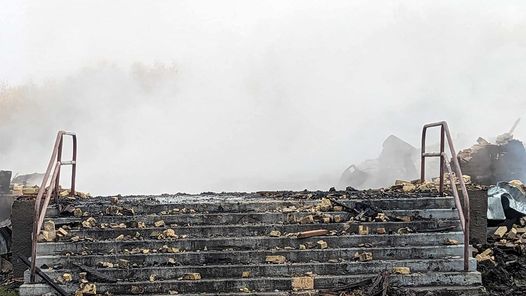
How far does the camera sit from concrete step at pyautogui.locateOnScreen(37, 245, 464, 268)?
738cm

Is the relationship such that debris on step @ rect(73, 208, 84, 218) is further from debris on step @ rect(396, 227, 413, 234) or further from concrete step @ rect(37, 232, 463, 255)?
debris on step @ rect(396, 227, 413, 234)

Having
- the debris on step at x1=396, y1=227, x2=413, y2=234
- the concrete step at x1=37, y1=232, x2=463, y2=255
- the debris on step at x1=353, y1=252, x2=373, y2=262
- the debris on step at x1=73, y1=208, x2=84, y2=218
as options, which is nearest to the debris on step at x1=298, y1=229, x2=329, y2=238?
the concrete step at x1=37, y1=232, x2=463, y2=255

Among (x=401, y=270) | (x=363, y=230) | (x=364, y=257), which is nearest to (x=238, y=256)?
(x=364, y=257)

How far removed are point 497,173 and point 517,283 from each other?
6.04 metres

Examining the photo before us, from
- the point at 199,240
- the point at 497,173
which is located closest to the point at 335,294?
the point at 199,240

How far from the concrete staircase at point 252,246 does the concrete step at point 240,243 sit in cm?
1

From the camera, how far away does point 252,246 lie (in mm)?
7637

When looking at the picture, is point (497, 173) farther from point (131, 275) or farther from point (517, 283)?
point (131, 275)

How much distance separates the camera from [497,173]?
12906 mm

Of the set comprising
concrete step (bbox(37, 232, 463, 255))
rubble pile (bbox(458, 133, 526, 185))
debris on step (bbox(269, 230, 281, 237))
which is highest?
rubble pile (bbox(458, 133, 526, 185))

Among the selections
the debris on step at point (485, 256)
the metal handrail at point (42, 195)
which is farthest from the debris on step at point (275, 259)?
the metal handrail at point (42, 195)

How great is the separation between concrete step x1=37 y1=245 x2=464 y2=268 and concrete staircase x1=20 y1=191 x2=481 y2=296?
0.04 ft

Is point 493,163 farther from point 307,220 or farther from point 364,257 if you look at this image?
point 364,257

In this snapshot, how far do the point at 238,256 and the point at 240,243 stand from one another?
25cm
